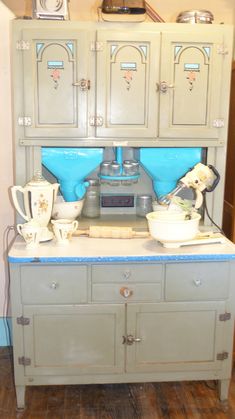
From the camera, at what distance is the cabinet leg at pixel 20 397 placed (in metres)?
2.29

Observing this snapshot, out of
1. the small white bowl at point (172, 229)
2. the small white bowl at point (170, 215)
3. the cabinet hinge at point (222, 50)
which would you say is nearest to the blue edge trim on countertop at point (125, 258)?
the small white bowl at point (172, 229)

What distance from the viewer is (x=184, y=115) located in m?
2.41

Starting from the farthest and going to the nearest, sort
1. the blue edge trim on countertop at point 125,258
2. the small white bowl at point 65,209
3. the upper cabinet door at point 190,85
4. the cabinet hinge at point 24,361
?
the small white bowl at point 65,209
the upper cabinet door at point 190,85
the cabinet hinge at point 24,361
the blue edge trim on countertop at point 125,258

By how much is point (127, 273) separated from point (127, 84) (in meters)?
0.95

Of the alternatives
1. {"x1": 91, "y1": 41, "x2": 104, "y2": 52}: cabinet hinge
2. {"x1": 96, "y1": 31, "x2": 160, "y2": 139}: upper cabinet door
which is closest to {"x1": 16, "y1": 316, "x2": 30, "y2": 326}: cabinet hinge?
{"x1": 96, "y1": 31, "x2": 160, "y2": 139}: upper cabinet door

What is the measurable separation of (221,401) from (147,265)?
83 centimetres

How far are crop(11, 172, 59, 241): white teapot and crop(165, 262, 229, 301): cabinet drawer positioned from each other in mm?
652

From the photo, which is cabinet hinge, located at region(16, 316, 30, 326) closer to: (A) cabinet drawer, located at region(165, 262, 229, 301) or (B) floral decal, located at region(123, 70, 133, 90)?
(A) cabinet drawer, located at region(165, 262, 229, 301)

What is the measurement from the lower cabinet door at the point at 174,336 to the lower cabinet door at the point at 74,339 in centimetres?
7

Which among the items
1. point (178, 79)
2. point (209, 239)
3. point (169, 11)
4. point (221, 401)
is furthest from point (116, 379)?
point (169, 11)

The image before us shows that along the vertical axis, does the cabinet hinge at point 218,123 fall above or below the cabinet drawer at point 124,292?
above

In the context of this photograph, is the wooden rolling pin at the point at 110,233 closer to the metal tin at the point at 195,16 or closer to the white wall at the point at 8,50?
the white wall at the point at 8,50

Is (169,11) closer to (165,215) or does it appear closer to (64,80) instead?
(64,80)

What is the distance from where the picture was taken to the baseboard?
113 inches
